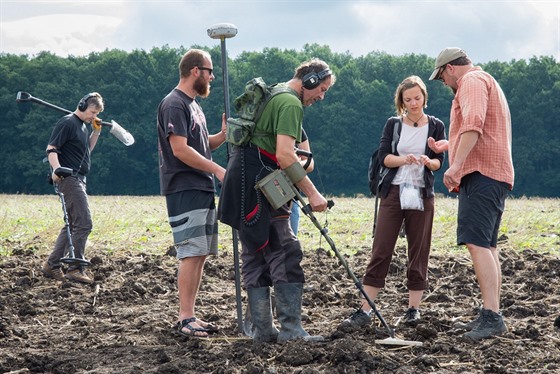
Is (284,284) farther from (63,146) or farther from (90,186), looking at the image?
(90,186)

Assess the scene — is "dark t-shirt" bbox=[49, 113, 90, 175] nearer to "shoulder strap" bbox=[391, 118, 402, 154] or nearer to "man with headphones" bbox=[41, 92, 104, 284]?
"man with headphones" bbox=[41, 92, 104, 284]

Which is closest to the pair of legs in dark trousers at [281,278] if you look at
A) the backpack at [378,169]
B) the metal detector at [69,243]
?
the backpack at [378,169]

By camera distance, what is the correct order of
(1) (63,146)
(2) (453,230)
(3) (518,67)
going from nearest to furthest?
(1) (63,146), (2) (453,230), (3) (518,67)

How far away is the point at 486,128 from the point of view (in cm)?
626

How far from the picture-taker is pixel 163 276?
9.76 metres

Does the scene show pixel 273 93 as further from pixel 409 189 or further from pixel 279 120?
pixel 409 189

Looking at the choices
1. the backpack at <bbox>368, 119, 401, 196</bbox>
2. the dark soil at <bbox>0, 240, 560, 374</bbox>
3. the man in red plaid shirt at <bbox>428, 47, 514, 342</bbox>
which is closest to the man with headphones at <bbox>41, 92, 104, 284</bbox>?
the dark soil at <bbox>0, 240, 560, 374</bbox>

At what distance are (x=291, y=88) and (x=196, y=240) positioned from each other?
4.93ft

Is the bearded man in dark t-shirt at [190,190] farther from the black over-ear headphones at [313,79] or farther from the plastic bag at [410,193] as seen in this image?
the plastic bag at [410,193]

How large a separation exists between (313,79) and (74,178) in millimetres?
4704

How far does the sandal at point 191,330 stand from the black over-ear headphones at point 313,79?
2.11 m

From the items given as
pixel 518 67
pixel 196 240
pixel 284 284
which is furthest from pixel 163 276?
pixel 518 67

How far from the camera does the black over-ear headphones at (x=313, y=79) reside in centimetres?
590

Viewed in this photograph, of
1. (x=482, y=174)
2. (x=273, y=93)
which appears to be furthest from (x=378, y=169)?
(x=273, y=93)
